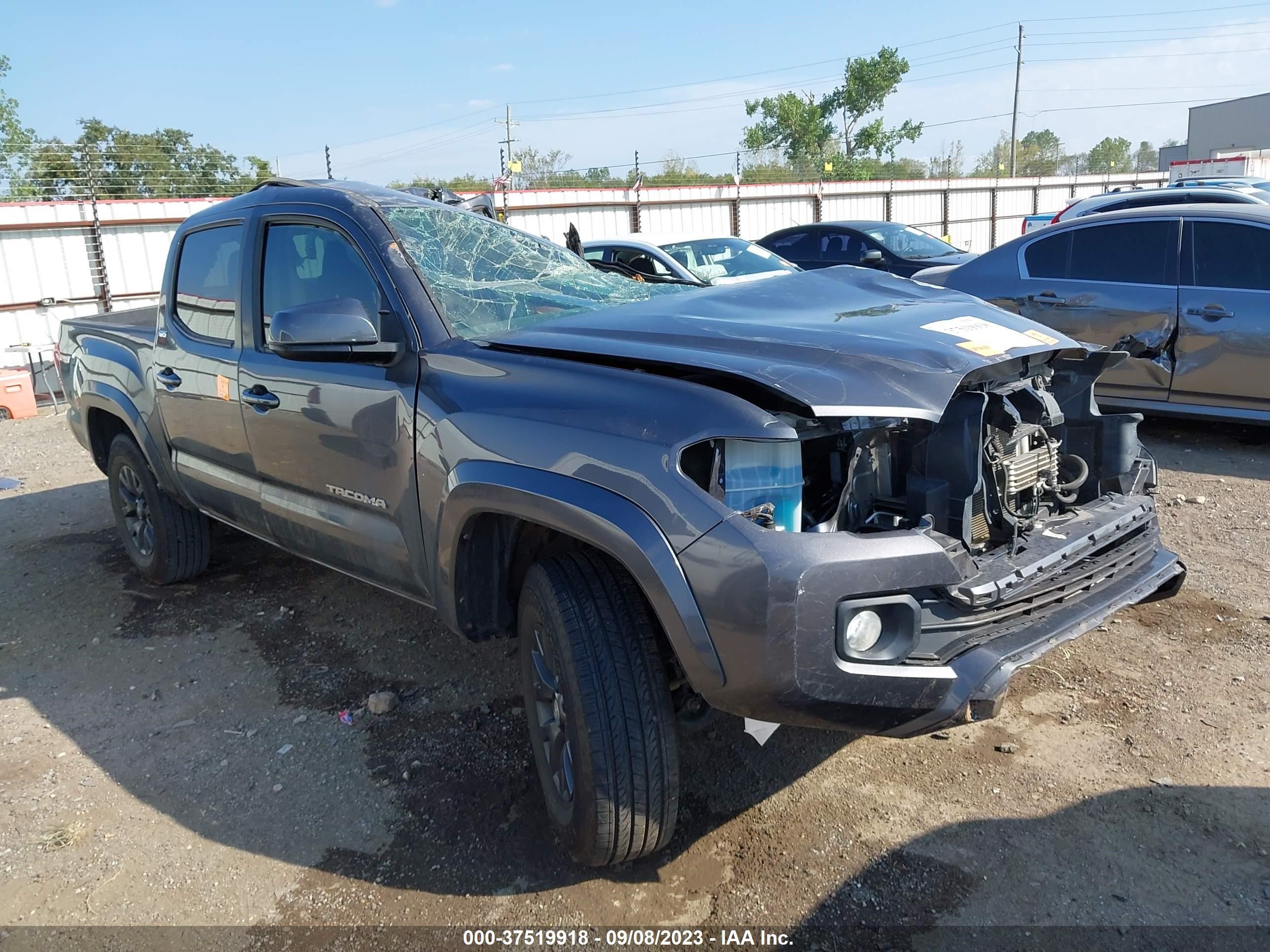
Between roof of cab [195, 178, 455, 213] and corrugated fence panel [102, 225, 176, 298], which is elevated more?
roof of cab [195, 178, 455, 213]

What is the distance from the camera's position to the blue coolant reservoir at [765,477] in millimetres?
2352

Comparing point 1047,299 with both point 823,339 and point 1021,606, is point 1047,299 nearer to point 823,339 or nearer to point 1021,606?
point 823,339

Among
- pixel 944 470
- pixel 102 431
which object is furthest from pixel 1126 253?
pixel 102 431

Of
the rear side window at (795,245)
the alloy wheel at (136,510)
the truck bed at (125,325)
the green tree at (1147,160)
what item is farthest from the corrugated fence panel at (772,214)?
the green tree at (1147,160)

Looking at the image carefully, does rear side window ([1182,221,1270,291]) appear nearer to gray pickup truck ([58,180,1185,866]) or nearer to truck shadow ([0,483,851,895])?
gray pickup truck ([58,180,1185,866])

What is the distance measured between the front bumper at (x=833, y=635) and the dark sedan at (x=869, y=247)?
949 centimetres

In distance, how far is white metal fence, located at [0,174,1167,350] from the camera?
15828 millimetres

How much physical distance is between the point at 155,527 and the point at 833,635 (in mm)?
4017

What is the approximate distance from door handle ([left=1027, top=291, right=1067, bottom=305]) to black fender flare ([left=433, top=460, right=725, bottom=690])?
539 centimetres

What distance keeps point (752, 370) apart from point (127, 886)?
233 centimetres

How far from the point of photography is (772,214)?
24.2 meters

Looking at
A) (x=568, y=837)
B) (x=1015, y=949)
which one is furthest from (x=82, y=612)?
(x=1015, y=949)

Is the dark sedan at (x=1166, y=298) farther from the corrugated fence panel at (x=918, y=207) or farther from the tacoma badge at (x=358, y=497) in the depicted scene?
the corrugated fence panel at (x=918, y=207)

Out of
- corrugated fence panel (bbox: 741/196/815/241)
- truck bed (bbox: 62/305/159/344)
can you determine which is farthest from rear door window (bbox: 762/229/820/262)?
corrugated fence panel (bbox: 741/196/815/241)
